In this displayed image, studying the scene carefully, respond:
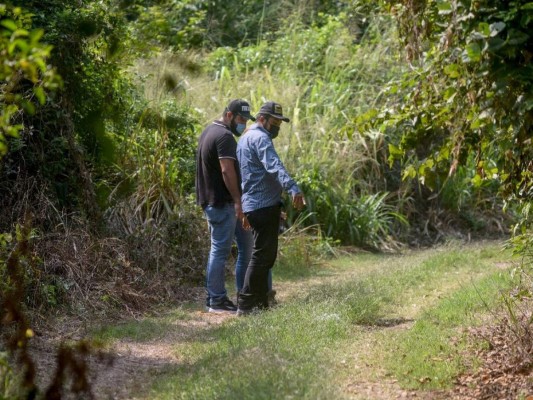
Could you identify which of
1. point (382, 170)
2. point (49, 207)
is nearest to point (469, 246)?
point (382, 170)

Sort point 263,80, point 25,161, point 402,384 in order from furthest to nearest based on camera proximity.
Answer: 1. point 263,80
2. point 25,161
3. point 402,384

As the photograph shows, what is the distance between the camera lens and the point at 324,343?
832cm

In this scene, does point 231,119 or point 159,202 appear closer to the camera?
point 231,119

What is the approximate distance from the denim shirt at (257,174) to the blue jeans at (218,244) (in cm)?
40

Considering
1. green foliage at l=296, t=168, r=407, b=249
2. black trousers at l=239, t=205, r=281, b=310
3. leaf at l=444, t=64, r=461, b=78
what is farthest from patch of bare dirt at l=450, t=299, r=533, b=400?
green foliage at l=296, t=168, r=407, b=249

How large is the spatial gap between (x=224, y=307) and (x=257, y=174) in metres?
1.56

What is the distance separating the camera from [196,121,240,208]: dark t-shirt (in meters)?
10.6

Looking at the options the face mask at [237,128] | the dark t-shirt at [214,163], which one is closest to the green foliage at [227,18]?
the face mask at [237,128]

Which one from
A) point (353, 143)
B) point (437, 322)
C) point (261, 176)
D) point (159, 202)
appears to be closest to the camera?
point (437, 322)

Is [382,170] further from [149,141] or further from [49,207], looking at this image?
[49,207]

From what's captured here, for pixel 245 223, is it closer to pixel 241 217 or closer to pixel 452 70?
pixel 241 217

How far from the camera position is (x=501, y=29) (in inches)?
249

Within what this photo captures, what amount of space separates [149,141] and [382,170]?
496 centimetres

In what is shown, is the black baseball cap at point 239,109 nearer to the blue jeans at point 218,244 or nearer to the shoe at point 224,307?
the blue jeans at point 218,244
